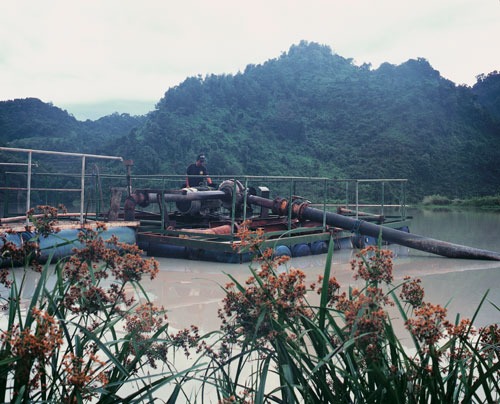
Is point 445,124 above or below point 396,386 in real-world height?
above

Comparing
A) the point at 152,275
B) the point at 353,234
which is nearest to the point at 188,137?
the point at 353,234

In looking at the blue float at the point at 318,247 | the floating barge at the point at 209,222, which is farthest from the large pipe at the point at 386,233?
the blue float at the point at 318,247

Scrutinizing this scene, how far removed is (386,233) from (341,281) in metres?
3.63

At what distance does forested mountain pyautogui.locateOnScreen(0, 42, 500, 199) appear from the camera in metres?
42.8

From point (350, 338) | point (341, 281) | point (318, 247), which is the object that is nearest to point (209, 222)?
point (318, 247)

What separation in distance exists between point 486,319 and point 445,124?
2089 inches

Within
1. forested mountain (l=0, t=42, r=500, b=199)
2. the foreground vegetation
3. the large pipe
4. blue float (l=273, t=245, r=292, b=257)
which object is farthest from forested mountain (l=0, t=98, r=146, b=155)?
the foreground vegetation

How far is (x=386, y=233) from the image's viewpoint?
429 inches

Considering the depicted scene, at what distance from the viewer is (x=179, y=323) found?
487 centimetres

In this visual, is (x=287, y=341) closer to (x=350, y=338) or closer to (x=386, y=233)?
(x=350, y=338)

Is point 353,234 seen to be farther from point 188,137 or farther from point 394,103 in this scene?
point 394,103

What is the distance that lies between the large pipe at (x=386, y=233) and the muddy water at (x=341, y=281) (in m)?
0.20

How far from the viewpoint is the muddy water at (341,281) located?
5.34 m

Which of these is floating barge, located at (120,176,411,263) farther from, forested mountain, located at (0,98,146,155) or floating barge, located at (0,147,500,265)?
forested mountain, located at (0,98,146,155)
